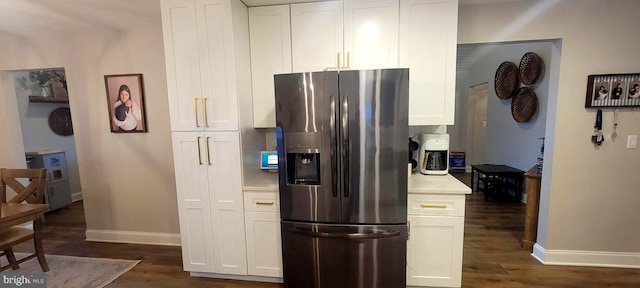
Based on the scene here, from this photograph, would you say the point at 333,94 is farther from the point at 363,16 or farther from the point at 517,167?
the point at 517,167

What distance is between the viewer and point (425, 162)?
239 centimetres

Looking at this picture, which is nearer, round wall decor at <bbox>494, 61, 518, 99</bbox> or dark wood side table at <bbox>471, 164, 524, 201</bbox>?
round wall decor at <bbox>494, 61, 518, 99</bbox>

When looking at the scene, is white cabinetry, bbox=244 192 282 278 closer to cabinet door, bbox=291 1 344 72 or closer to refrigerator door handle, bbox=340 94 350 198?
refrigerator door handle, bbox=340 94 350 198

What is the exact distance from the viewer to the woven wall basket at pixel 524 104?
391cm

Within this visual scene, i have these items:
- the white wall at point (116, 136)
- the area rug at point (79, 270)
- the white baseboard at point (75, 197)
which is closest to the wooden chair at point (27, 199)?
the area rug at point (79, 270)

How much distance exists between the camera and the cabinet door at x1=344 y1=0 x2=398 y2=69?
7.00 feet

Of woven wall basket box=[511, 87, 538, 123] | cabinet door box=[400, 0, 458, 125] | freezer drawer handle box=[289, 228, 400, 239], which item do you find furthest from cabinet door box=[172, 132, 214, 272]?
woven wall basket box=[511, 87, 538, 123]

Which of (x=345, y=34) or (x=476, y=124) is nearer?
(x=345, y=34)

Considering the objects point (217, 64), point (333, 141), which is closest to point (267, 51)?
point (217, 64)

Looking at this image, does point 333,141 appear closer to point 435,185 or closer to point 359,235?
point 359,235

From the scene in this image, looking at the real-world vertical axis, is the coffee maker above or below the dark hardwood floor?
above

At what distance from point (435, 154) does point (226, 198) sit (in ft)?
6.08

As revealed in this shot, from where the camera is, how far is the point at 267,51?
7.63ft

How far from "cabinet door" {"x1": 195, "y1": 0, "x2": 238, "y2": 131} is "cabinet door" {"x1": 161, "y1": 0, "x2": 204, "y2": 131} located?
0.19 feet
